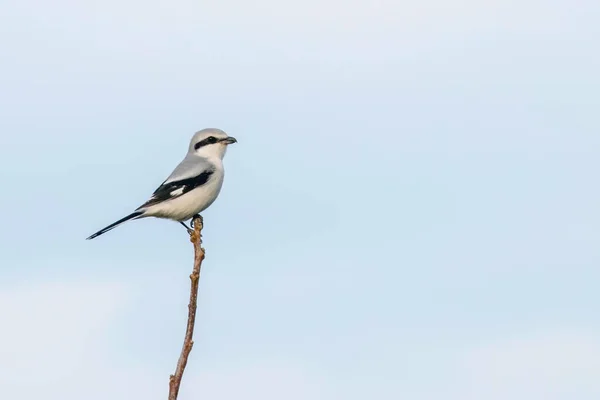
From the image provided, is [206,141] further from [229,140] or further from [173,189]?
[173,189]

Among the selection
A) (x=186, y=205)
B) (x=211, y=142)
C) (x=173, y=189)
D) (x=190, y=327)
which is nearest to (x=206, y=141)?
(x=211, y=142)

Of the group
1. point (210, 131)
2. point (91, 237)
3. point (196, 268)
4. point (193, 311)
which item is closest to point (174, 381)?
point (193, 311)

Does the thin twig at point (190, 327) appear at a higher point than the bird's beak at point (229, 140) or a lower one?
lower

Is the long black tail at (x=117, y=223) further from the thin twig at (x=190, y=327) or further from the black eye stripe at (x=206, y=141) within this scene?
the thin twig at (x=190, y=327)

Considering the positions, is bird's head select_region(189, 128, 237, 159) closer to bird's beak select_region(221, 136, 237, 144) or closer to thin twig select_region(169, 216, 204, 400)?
bird's beak select_region(221, 136, 237, 144)

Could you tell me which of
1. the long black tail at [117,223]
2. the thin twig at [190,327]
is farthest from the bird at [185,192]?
the thin twig at [190,327]

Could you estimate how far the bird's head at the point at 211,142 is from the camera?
11648 mm

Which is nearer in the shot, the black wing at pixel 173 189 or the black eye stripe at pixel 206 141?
the black wing at pixel 173 189

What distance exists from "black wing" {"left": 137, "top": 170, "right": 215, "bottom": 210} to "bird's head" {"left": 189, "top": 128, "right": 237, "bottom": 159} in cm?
101

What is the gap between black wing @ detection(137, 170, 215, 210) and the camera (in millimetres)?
10461

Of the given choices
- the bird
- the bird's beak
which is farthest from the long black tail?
the bird's beak

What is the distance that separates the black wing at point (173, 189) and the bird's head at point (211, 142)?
1.01m

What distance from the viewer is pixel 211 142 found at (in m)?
11.7

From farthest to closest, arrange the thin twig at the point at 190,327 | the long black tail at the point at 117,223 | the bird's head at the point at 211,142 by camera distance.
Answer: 1. the bird's head at the point at 211,142
2. the long black tail at the point at 117,223
3. the thin twig at the point at 190,327
